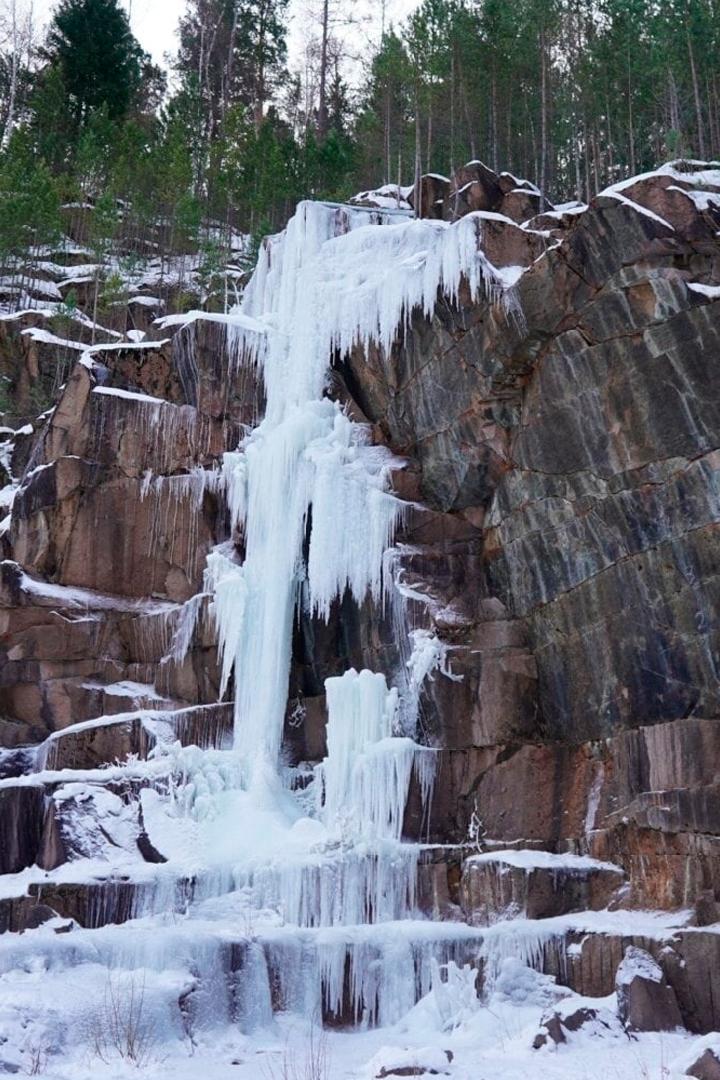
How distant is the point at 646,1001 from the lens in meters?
12.3

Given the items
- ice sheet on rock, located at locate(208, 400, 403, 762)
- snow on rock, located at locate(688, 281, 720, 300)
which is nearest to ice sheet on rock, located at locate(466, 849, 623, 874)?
ice sheet on rock, located at locate(208, 400, 403, 762)

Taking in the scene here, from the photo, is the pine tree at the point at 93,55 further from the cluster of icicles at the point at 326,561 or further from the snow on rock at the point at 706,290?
the snow on rock at the point at 706,290

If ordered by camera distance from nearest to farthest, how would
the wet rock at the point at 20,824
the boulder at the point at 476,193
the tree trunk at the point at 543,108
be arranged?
the wet rock at the point at 20,824, the boulder at the point at 476,193, the tree trunk at the point at 543,108

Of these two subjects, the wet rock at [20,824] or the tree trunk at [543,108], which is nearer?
the wet rock at [20,824]

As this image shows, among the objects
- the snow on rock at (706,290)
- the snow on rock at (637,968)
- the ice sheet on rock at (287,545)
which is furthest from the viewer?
the ice sheet on rock at (287,545)

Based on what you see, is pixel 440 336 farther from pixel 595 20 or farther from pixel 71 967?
pixel 595 20

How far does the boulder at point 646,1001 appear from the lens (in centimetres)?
1225

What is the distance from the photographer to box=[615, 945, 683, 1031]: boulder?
12250 mm

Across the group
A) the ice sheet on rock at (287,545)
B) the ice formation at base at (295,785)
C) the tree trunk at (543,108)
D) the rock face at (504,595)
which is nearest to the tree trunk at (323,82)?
the tree trunk at (543,108)

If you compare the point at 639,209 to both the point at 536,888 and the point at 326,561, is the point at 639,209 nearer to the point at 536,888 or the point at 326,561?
the point at 326,561

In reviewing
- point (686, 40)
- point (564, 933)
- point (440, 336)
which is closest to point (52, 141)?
point (686, 40)

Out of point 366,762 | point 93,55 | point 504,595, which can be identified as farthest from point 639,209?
point 93,55

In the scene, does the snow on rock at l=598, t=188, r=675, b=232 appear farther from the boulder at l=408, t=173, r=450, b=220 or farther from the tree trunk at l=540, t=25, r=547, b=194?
the tree trunk at l=540, t=25, r=547, b=194

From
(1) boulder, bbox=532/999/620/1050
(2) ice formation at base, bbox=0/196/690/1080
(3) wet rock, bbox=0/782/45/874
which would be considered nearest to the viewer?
(1) boulder, bbox=532/999/620/1050
